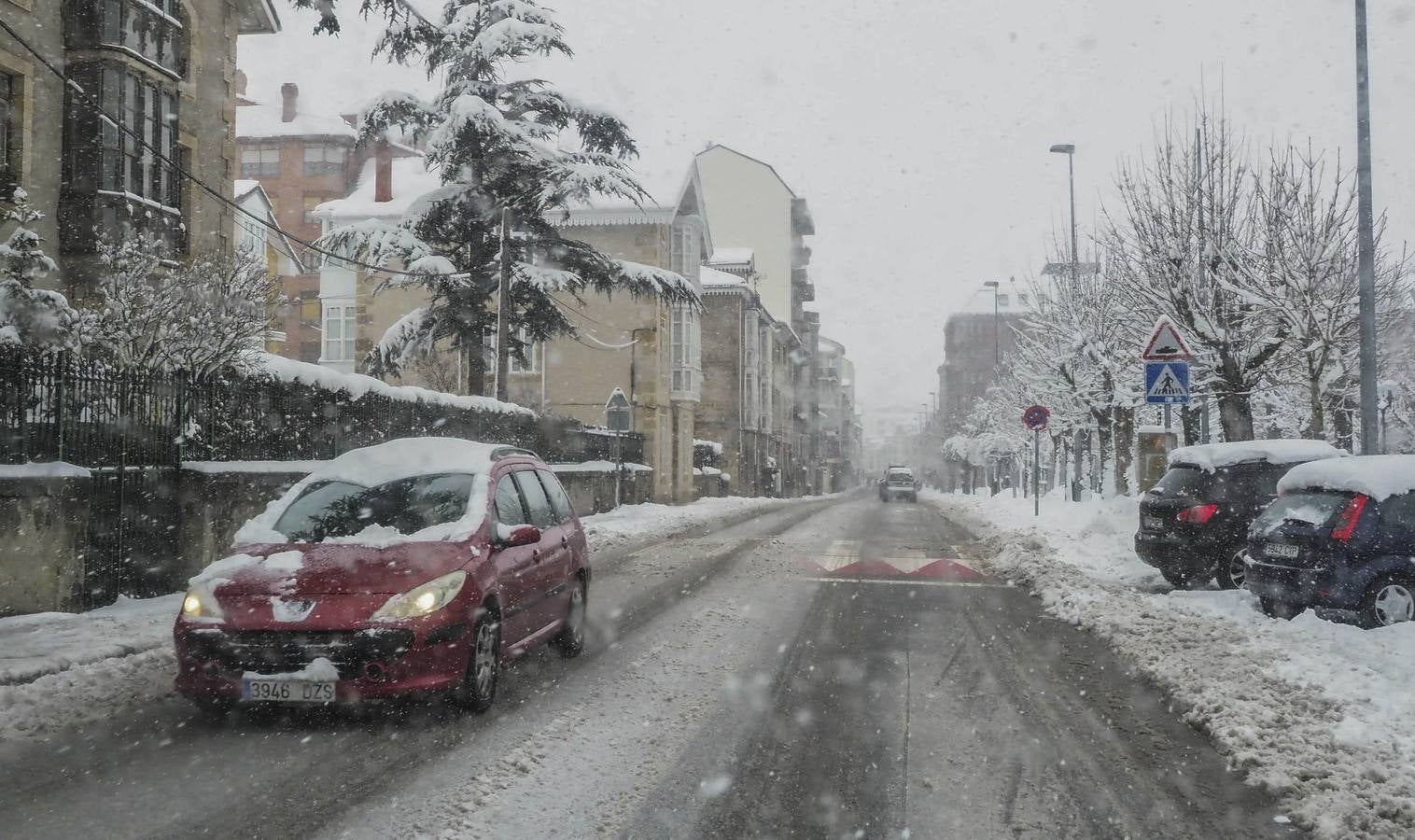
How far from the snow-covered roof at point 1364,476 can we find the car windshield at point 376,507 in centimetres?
727

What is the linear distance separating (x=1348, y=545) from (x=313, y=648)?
7.92 metres

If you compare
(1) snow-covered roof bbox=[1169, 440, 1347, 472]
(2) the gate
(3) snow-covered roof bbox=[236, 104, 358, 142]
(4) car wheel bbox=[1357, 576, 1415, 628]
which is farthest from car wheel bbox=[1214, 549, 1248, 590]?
(3) snow-covered roof bbox=[236, 104, 358, 142]

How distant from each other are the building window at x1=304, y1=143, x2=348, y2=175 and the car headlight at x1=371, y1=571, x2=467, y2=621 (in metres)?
61.0

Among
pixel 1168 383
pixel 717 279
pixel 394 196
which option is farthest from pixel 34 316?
pixel 717 279

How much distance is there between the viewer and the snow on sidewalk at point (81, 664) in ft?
20.0

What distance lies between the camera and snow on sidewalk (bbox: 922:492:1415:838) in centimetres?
475

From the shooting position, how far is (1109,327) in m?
31.4

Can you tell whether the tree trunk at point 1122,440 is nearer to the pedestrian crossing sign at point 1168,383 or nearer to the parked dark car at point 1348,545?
the pedestrian crossing sign at point 1168,383

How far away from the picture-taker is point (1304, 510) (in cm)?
923

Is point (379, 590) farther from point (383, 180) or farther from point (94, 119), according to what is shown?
point (383, 180)

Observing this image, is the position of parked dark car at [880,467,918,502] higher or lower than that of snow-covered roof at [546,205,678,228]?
lower

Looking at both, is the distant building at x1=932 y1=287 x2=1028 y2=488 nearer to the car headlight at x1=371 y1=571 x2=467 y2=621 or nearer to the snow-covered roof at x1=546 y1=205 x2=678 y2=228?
the snow-covered roof at x1=546 y1=205 x2=678 y2=228

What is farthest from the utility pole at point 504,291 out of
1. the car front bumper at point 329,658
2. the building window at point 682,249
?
the building window at point 682,249

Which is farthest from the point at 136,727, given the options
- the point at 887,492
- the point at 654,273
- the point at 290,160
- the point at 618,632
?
the point at 290,160
